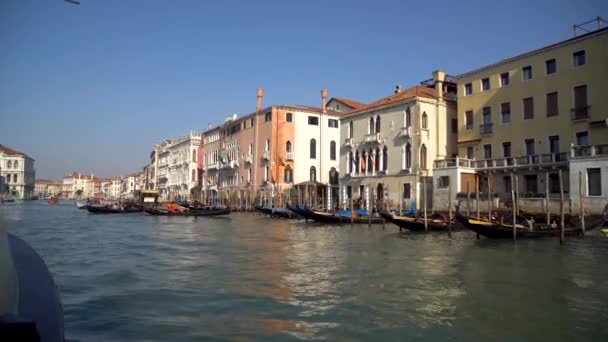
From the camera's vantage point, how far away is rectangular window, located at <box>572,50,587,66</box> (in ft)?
58.1

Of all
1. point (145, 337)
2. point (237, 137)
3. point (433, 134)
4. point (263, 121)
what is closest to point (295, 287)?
point (145, 337)

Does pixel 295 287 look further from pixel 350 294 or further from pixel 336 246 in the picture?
pixel 336 246

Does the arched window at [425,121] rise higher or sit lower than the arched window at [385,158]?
higher

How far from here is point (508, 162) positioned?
65.5 ft

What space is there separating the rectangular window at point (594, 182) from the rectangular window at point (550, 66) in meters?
4.69

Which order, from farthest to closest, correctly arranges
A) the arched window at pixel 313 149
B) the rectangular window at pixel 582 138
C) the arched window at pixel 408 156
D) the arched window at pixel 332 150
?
the arched window at pixel 332 150 < the arched window at pixel 313 149 < the arched window at pixel 408 156 < the rectangular window at pixel 582 138

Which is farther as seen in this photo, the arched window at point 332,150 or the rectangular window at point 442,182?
the arched window at point 332,150

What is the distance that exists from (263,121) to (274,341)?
29.5 m

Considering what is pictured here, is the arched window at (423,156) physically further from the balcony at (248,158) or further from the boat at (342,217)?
the balcony at (248,158)

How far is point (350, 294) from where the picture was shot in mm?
6484

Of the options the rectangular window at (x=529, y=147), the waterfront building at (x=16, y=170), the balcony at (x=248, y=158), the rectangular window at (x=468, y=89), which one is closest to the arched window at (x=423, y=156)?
the rectangular window at (x=468, y=89)

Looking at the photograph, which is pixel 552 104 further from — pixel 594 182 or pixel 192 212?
pixel 192 212

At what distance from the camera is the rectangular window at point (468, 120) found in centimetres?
2231

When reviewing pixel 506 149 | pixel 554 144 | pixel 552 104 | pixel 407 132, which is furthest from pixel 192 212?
pixel 552 104
